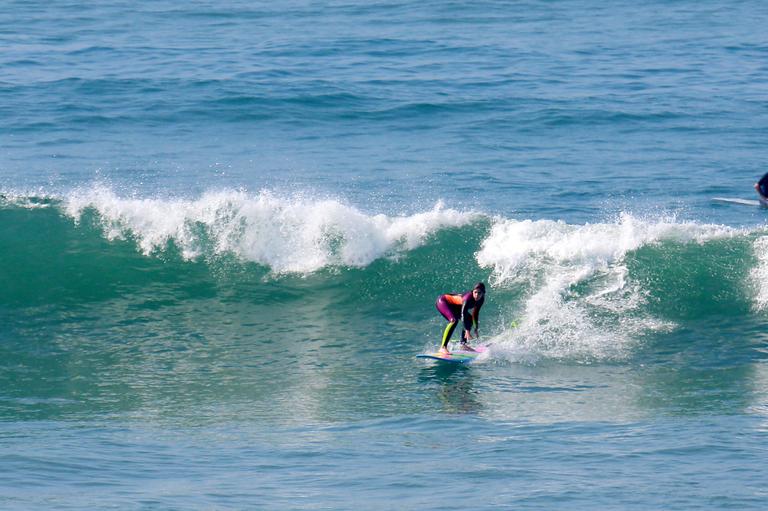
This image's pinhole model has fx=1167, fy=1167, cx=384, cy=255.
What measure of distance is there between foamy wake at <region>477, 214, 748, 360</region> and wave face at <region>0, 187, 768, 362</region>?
26mm

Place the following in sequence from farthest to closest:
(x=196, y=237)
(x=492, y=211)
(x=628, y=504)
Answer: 1. (x=492, y=211)
2. (x=196, y=237)
3. (x=628, y=504)

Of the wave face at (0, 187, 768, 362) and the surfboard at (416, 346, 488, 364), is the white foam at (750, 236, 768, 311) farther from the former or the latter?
the surfboard at (416, 346, 488, 364)

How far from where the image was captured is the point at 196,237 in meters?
18.1

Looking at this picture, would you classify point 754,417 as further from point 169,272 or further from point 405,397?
point 169,272

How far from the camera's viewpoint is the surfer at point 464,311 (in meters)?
13.7

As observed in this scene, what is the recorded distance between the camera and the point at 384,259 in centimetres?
1748

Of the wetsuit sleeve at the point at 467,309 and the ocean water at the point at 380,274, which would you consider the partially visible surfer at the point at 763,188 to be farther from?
the wetsuit sleeve at the point at 467,309

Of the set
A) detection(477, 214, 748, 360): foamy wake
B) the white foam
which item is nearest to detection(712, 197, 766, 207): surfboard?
detection(477, 214, 748, 360): foamy wake

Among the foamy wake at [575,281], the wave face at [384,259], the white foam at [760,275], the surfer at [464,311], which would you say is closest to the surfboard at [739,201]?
the foamy wake at [575,281]

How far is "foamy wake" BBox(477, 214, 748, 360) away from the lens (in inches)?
565

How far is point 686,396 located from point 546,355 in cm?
187

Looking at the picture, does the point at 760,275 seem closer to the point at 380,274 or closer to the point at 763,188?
the point at 763,188

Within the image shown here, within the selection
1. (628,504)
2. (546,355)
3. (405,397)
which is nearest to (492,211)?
(546,355)

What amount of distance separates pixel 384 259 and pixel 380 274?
1.27 feet
